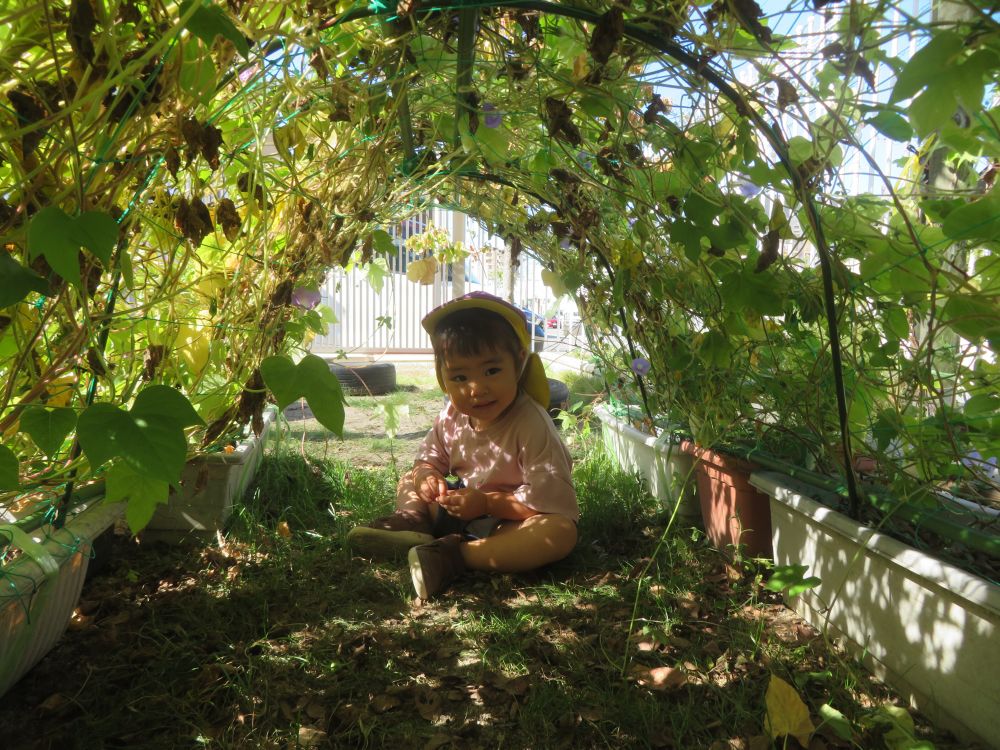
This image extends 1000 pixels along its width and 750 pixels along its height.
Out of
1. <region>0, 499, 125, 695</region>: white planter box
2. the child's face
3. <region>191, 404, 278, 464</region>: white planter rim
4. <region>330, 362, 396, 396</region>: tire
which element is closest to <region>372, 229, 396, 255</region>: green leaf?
the child's face

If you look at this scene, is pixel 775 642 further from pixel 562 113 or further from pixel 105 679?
pixel 105 679

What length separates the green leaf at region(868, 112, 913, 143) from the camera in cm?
112

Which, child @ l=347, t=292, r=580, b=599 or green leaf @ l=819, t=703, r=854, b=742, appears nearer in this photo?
green leaf @ l=819, t=703, r=854, b=742

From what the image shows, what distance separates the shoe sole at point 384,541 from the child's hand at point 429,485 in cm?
20

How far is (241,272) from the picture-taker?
152 centimetres

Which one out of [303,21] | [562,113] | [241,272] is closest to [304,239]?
[241,272]

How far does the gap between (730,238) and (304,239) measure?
3.28 ft

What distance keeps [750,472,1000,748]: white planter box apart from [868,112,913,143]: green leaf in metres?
0.72

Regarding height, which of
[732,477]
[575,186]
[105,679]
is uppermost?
[575,186]

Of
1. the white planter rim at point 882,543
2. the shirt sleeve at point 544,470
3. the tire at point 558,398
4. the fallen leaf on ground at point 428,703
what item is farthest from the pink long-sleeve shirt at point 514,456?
the tire at point 558,398

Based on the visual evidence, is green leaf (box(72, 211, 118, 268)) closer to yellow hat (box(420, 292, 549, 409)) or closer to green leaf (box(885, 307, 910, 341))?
yellow hat (box(420, 292, 549, 409))

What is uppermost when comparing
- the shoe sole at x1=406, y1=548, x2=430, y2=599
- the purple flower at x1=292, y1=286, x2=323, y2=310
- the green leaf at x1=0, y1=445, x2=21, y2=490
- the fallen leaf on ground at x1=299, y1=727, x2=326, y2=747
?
the purple flower at x1=292, y1=286, x2=323, y2=310

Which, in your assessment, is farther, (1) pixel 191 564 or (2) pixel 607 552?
(2) pixel 607 552

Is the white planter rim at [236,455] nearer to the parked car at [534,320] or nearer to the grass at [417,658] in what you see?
the grass at [417,658]
